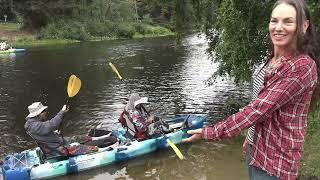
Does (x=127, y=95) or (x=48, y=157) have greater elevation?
(x=48, y=157)

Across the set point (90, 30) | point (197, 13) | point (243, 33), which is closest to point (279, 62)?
point (243, 33)

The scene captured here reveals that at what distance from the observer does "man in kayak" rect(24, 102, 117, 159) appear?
848 cm

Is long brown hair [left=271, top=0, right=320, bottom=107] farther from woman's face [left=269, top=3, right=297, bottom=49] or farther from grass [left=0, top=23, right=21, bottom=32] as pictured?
grass [left=0, top=23, right=21, bottom=32]

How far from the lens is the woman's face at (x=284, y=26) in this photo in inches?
87.0

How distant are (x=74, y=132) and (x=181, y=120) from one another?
2938 millimetres

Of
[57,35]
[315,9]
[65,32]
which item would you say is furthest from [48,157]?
[65,32]

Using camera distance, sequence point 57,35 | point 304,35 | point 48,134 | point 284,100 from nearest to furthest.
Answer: point 284,100 < point 304,35 < point 48,134 < point 57,35

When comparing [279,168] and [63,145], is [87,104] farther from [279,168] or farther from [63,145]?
[279,168]

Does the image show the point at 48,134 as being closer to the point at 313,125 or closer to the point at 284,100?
the point at 313,125

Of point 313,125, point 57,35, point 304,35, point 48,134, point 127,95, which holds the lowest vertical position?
point 57,35

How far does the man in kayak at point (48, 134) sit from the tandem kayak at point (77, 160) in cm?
22

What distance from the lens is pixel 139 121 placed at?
10.1 m

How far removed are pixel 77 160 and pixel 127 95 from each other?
8.14 m

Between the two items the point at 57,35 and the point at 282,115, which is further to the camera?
the point at 57,35
